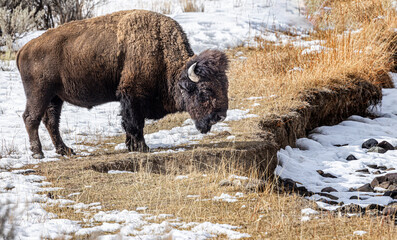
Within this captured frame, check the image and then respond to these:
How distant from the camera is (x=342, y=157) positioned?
775 cm

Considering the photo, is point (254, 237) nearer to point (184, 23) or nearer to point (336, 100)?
point (336, 100)

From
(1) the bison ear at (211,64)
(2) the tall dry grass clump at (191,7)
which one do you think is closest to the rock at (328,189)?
(1) the bison ear at (211,64)

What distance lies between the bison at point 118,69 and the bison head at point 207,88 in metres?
0.03

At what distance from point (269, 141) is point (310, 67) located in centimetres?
329

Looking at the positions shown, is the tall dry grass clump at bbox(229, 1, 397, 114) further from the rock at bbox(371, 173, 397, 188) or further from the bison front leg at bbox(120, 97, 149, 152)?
the bison front leg at bbox(120, 97, 149, 152)

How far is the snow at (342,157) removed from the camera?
6386mm

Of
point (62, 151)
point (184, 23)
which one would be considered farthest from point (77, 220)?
point (184, 23)

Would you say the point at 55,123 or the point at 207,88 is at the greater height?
the point at 207,88

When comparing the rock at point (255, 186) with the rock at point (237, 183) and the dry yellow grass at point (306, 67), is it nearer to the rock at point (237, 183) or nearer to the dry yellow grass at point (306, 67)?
the rock at point (237, 183)

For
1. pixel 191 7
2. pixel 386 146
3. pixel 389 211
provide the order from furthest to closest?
pixel 191 7
pixel 386 146
pixel 389 211

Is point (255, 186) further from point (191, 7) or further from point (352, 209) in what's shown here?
point (191, 7)

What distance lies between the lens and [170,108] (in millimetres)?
6781

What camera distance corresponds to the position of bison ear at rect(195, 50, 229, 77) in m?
6.21

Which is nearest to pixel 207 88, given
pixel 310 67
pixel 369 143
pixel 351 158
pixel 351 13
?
pixel 351 158
